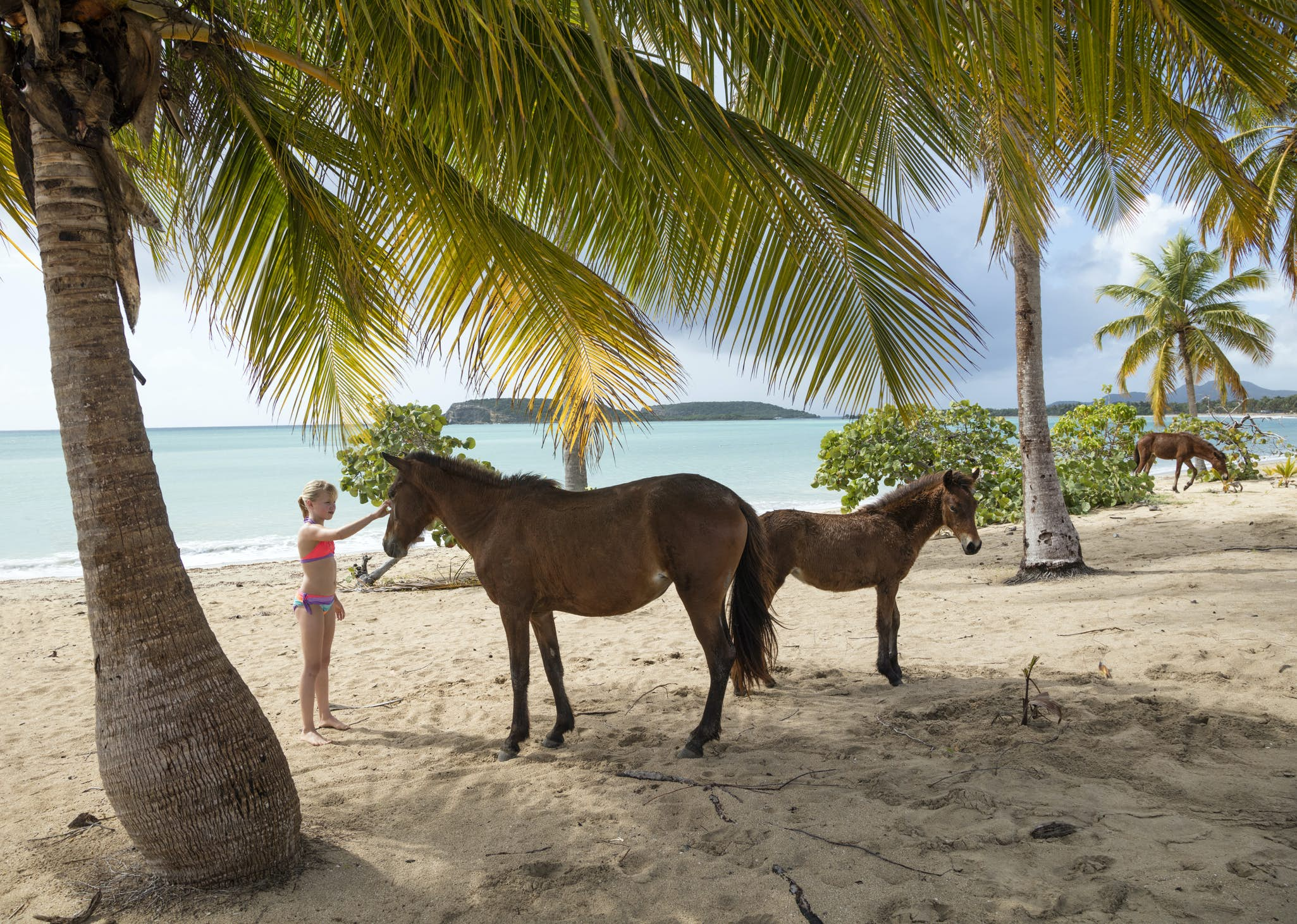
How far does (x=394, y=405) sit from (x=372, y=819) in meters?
8.16

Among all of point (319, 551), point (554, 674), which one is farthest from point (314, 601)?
point (554, 674)

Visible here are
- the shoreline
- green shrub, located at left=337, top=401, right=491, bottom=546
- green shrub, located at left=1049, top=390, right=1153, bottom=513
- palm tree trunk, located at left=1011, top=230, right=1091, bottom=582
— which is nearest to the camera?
palm tree trunk, located at left=1011, top=230, right=1091, bottom=582

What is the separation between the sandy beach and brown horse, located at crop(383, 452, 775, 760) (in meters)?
0.52

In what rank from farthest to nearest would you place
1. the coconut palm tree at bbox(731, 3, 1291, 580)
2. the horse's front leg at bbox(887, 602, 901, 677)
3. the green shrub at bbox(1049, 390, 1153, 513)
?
the green shrub at bbox(1049, 390, 1153, 513)
the horse's front leg at bbox(887, 602, 901, 677)
the coconut palm tree at bbox(731, 3, 1291, 580)

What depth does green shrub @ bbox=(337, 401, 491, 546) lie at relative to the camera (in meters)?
11.2

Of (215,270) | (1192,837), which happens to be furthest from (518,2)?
(1192,837)

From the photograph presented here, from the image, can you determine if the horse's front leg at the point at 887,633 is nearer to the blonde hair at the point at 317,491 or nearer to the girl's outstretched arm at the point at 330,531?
the girl's outstretched arm at the point at 330,531

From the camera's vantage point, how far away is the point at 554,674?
505 centimetres

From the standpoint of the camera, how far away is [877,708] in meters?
5.12

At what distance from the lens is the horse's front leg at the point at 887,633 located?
560 cm

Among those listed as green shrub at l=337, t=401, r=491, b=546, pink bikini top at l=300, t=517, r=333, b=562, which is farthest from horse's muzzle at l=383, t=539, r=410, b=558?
green shrub at l=337, t=401, r=491, b=546

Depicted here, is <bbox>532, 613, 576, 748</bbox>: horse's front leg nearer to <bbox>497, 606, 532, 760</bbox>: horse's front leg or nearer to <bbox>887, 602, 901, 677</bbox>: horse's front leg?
<bbox>497, 606, 532, 760</bbox>: horse's front leg

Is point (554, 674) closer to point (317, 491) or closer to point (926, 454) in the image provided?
point (317, 491)

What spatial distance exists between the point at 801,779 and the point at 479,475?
271 centimetres
